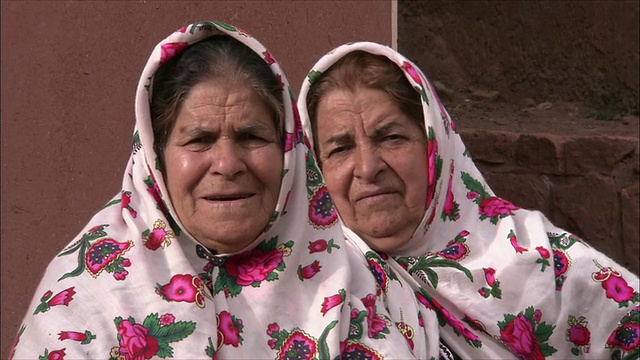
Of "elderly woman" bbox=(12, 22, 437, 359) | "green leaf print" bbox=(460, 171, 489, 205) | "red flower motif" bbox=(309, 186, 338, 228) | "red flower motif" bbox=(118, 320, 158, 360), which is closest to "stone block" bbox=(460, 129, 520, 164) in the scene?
"green leaf print" bbox=(460, 171, 489, 205)

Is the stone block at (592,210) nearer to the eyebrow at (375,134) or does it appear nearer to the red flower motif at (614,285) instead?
the red flower motif at (614,285)

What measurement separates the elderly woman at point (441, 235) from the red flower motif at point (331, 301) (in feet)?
1.74

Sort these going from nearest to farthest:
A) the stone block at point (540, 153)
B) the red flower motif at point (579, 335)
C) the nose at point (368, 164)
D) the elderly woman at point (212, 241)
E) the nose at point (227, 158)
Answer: the elderly woman at point (212, 241) < the nose at point (227, 158) < the nose at point (368, 164) < the red flower motif at point (579, 335) < the stone block at point (540, 153)

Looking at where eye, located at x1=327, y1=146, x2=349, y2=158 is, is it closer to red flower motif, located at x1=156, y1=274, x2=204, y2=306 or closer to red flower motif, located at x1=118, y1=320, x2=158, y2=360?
red flower motif, located at x1=156, y1=274, x2=204, y2=306

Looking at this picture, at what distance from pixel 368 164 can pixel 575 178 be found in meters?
2.19

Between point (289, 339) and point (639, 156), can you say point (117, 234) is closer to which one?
point (289, 339)

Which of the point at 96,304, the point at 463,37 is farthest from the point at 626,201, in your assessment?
the point at 96,304

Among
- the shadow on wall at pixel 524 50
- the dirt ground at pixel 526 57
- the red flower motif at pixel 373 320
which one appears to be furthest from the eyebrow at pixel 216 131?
the shadow on wall at pixel 524 50

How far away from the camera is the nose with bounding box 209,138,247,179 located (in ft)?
9.29

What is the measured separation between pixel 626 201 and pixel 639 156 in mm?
224

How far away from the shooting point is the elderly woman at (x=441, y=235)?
350 cm

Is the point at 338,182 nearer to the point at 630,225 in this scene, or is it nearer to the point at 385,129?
the point at 385,129

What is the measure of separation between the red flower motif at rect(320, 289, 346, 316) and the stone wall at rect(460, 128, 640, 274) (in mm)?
2688

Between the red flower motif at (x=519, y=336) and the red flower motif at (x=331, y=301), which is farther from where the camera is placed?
the red flower motif at (x=519, y=336)
